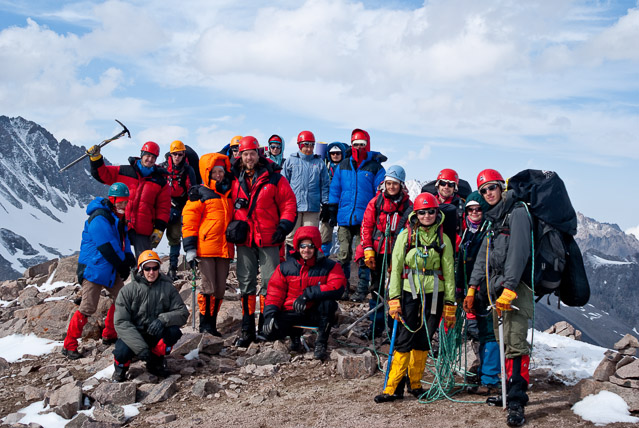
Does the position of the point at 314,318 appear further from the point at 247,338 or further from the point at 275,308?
the point at 247,338

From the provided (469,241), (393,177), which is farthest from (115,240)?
(469,241)

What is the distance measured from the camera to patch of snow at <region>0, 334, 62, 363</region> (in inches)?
392

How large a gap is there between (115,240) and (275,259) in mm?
2537

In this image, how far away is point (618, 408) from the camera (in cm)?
586

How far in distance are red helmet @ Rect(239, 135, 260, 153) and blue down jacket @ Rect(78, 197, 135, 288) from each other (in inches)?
92.8

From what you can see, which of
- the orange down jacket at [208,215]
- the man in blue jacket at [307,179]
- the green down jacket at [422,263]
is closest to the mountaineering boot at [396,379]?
the green down jacket at [422,263]

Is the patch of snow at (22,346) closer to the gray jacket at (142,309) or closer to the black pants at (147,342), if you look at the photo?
the black pants at (147,342)

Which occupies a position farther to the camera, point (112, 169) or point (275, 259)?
point (112, 169)

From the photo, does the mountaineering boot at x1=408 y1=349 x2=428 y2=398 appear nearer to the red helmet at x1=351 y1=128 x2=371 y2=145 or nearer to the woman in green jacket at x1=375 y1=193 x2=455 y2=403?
the woman in green jacket at x1=375 y1=193 x2=455 y2=403

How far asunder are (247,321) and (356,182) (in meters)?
3.30

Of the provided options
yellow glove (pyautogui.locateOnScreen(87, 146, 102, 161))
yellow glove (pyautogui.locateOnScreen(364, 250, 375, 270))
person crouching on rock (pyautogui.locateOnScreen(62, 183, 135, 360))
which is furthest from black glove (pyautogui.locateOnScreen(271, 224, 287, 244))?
yellow glove (pyautogui.locateOnScreen(87, 146, 102, 161))

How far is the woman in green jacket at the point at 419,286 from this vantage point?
6.34 metres

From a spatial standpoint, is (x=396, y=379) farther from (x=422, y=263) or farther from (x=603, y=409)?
(x=603, y=409)

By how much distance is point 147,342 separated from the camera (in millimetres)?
7551
